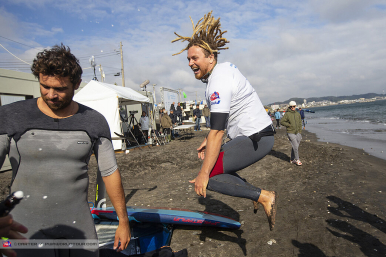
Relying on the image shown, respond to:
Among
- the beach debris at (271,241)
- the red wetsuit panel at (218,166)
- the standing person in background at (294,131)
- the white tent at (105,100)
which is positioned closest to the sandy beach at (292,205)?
the beach debris at (271,241)

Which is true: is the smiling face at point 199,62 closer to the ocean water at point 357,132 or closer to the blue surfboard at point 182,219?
the blue surfboard at point 182,219

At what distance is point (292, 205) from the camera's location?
4621 mm

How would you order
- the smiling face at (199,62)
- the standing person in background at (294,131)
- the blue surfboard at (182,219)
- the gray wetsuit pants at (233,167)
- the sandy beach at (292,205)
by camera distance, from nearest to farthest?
1. the gray wetsuit pants at (233,167)
2. the smiling face at (199,62)
3. the sandy beach at (292,205)
4. the blue surfboard at (182,219)
5. the standing person in background at (294,131)

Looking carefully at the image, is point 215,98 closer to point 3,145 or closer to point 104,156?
point 104,156

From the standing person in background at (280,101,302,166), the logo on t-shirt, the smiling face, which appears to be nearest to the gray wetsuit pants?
the logo on t-shirt

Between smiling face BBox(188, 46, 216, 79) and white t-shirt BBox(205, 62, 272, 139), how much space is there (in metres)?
0.20

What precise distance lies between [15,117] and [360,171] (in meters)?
8.03

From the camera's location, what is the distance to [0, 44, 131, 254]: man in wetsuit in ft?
5.27

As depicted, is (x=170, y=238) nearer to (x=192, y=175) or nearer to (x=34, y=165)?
(x=34, y=165)

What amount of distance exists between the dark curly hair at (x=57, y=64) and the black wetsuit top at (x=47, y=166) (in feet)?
0.88

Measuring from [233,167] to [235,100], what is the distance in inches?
25.4

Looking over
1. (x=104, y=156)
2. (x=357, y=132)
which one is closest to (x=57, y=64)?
(x=104, y=156)

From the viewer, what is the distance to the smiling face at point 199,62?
2.48 meters

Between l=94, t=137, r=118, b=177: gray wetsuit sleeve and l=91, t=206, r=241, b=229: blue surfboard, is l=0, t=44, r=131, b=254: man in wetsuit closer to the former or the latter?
l=94, t=137, r=118, b=177: gray wetsuit sleeve
